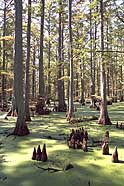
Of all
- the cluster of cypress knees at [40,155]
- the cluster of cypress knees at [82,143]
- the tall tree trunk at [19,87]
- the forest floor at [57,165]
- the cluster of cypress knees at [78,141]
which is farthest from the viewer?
the tall tree trunk at [19,87]

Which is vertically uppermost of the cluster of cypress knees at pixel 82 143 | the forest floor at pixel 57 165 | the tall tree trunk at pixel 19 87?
the tall tree trunk at pixel 19 87

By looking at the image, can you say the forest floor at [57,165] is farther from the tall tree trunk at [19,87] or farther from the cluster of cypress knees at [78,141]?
the tall tree trunk at [19,87]

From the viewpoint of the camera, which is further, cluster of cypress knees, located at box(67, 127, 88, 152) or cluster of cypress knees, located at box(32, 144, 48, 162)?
cluster of cypress knees, located at box(67, 127, 88, 152)

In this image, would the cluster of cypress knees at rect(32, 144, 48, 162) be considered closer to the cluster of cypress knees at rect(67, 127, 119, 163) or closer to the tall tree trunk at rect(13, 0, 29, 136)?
the cluster of cypress knees at rect(67, 127, 119, 163)

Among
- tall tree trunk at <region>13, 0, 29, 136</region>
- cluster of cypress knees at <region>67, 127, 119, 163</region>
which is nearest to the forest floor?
cluster of cypress knees at <region>67, 127, 119, 163</region>

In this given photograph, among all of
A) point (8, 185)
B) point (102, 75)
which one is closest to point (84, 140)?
point (8, 185)

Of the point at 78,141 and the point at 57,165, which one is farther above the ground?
the point at 78,141

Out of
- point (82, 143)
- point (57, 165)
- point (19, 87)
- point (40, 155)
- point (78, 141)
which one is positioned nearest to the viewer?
point (57, 165)

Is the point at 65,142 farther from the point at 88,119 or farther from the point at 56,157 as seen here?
the point at 88,119

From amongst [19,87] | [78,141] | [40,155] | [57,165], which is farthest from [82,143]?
[19,87]

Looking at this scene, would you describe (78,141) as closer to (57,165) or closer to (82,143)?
(82,143)

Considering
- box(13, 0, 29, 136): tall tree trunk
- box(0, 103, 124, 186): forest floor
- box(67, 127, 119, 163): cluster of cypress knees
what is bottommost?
box(0, 103, 124, 186): forest floor

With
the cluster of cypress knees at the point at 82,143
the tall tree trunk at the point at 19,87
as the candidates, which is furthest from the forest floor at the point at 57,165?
the tall tree trunk at the point at 19,87

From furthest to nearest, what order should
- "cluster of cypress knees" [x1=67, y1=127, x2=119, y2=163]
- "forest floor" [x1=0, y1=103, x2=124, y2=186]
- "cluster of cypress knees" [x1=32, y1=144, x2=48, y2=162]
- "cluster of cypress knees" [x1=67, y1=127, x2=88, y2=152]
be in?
"cluster of cypress knees" [x1=67, y1=127, x2=88, y2=152] → "cluster of cypress knees" [x1=67, y1=127, x2=119, y2=163] → "cluster of cypress knees" [x1=32, y1=144, x2=48, y2=162] → "forest floor" [x1=0, y1=103, x2=124, y2=186]
